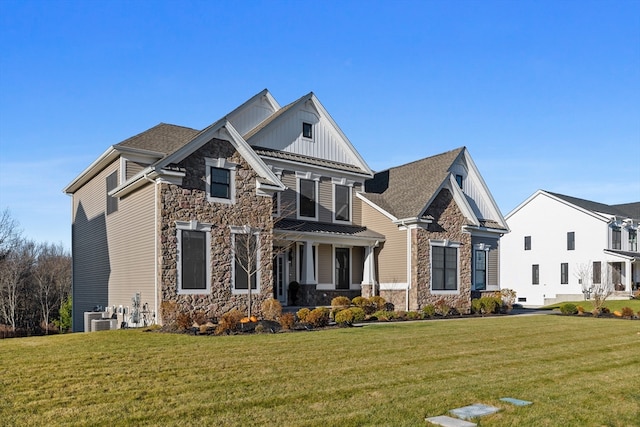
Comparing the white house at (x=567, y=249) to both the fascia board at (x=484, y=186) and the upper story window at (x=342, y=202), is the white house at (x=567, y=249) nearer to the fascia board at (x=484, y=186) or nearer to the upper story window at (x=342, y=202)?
the fascia board at (x=484, y=186)

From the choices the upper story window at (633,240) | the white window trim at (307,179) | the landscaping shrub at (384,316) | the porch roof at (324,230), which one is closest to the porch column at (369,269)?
the porch roof at (324,230)

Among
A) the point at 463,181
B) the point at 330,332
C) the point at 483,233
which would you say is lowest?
the point at 330,332

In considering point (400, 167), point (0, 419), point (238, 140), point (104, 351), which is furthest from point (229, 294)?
point (400, 167)

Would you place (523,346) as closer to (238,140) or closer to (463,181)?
(238,140)

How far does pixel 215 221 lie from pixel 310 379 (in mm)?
10271

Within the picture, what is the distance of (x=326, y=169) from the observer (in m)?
25.0

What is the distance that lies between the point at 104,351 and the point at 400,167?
20.8 m

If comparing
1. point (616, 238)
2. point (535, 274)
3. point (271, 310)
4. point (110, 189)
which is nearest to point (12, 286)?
point (110, 189)

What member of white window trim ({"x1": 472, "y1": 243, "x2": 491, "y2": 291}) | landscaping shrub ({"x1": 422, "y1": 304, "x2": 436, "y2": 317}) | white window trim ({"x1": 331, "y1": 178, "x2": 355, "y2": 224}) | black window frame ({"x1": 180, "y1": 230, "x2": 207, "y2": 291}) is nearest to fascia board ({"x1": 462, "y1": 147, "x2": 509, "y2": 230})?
white window trim ({"x1": 472, "y1": 243, "x2": 491, "y2": 291})

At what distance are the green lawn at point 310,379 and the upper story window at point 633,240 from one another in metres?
33.7

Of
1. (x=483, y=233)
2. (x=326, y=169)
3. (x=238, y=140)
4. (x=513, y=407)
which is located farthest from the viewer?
(x=483, y=233)

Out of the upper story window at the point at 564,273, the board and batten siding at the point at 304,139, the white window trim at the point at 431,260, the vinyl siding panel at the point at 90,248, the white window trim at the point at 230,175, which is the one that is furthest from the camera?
the upper story window at the point at 564,273

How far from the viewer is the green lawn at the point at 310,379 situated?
Result: 23.0 ft

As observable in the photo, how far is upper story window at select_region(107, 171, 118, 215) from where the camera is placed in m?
21.7
